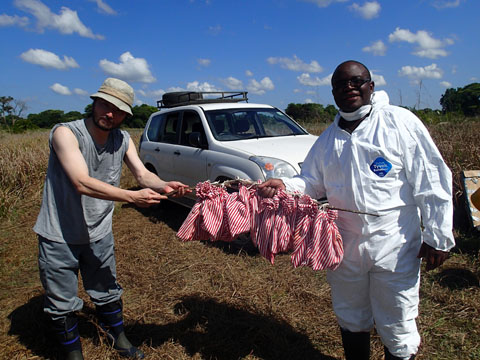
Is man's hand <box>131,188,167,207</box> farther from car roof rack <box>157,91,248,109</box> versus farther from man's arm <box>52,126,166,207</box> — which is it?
car roof rack <box>157,91,248,109</box>

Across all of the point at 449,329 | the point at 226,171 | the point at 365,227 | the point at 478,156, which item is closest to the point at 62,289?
the point at 365,227

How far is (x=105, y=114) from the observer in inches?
97.0

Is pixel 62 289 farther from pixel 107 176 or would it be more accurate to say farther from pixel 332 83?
pixel 332 83

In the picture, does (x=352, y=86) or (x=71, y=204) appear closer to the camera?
(x=352, y=86)

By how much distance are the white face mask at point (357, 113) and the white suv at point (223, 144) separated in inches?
88.1

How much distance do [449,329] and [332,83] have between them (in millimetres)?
2400

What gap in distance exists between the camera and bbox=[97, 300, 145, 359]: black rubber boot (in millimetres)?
2875

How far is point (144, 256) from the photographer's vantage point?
4.91 meters

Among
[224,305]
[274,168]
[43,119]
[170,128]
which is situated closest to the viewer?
[224,305]

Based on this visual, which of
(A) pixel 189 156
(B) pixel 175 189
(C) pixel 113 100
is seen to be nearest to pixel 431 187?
(B) pixel 175 189

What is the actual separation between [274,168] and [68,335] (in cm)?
276

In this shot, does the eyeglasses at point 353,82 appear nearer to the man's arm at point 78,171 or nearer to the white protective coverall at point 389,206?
the white protective coverall at point 389,206

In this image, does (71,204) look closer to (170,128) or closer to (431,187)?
(431,187)

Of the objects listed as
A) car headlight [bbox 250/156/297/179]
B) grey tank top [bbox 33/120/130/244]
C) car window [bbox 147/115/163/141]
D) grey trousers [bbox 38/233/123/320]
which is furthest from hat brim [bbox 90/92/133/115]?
car window [bbox 147/115/163/141]
